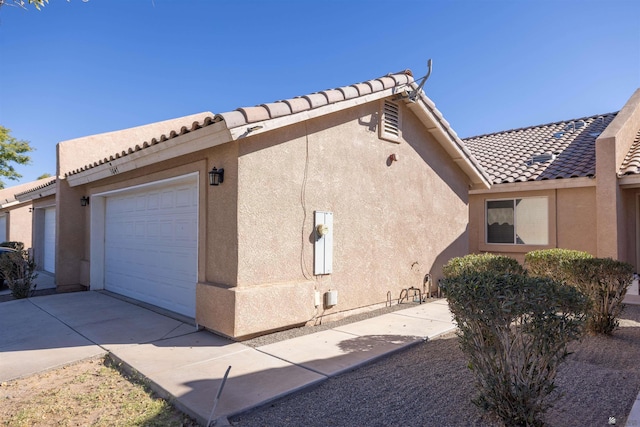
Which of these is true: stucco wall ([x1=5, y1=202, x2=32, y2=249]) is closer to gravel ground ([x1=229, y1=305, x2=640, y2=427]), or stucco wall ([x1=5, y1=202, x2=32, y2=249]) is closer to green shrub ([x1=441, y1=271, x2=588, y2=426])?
gravel ground ([x1=229, y1=305, x2=640, y2=427])

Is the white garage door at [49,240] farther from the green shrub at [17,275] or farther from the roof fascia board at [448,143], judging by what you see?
the roof fascia board at [448,143]

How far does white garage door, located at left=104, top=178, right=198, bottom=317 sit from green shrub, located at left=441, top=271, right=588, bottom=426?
552 cm

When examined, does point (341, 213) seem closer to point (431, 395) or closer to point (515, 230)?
point (431, 395)

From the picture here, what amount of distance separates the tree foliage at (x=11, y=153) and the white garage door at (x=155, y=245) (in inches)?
918

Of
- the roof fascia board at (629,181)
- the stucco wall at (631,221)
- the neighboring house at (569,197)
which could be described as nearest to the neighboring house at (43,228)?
the neighboring house at (569,197)

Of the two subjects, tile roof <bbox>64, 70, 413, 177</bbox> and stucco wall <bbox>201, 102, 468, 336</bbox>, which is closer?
tile roof <bbox>64, 70, 413, 177</bbox>

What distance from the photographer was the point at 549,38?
10.0 meters

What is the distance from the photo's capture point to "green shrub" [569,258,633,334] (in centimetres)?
614

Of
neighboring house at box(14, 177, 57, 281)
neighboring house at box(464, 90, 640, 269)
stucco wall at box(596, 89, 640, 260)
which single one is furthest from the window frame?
neighboring house at box(14, 177, 57, 281)

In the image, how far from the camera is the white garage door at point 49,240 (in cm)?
→ 1455

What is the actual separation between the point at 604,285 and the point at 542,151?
9.38 metres

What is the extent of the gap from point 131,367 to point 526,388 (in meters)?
4.74

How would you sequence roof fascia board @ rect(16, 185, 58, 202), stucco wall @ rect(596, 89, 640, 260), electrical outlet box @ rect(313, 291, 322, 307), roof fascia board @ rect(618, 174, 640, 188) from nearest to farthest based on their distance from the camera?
electrical outlet box @ rect(313, 291, 322, 307), roof fascia board @ rect(618, 174, 640, 188), stucco wall @ rect(596, 89, 640, 260), roof fascia board @ rect(16, 185, 58, 202)

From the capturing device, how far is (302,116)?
661 cm
